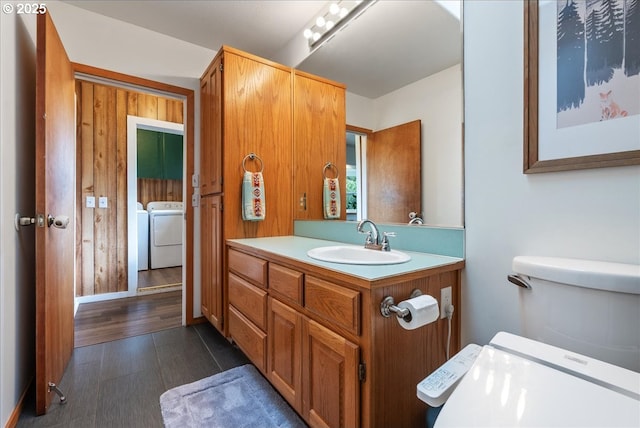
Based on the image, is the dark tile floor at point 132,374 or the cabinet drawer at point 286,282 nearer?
the cabinet drawer at point 286,282

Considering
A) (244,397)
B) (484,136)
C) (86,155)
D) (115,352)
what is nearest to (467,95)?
(484,136)

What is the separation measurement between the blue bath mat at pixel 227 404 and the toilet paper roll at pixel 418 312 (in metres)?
0.82

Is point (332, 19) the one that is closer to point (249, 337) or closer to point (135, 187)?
point (249, 337)

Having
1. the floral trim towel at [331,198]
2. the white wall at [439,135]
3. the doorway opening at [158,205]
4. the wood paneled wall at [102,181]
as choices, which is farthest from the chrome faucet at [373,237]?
the doorway opening at [158,205]

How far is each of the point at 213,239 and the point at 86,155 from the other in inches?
75.3

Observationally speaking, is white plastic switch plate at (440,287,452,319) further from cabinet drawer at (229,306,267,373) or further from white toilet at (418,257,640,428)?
cabinet drawer at (229,306,267,373)

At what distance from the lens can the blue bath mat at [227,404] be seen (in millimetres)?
1271

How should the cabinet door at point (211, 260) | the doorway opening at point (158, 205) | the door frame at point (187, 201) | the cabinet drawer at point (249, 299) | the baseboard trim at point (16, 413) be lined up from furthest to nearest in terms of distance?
the doorway opening at point (158, 205), the door frame at point (187, 201), the cabinet door at point (211, 260), the cabinet drawer at point (249, 299), the baseboard trim at point (16, 413)

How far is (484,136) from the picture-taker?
3.62 feet

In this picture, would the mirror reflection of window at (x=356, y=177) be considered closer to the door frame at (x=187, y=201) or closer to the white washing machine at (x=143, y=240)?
the door frame at (x=187, y=201)

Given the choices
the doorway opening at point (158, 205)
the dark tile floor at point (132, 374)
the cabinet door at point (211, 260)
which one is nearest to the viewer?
the dark tile floor at point (132, 374)

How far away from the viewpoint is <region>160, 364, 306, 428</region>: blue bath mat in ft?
4.17

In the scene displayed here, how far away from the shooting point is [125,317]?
8.26 feet

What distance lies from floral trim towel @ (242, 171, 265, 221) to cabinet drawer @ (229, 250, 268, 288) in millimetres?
272
